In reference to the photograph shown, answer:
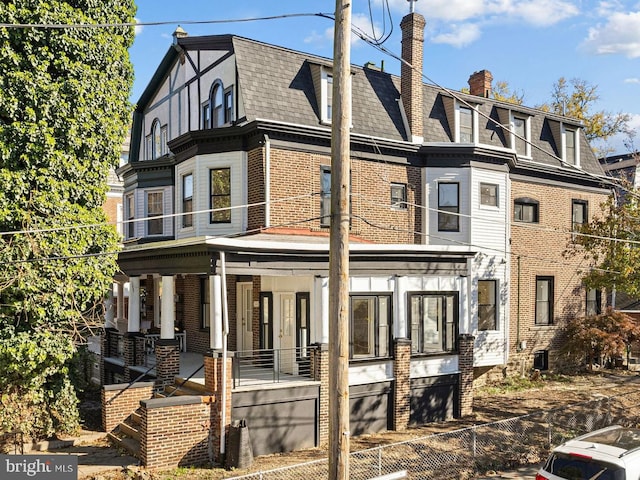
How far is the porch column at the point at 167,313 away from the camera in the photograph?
619 inches

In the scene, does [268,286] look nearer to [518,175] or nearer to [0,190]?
[0,190]

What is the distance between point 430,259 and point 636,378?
42.2 feet

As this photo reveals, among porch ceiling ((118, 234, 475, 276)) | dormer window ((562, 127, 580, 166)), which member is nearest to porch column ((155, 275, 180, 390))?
porch ceiling ((118, 234, 475, 276))

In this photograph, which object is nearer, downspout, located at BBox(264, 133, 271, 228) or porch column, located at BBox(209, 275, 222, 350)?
porch column, located at BBox(209, 275, 222, 350)

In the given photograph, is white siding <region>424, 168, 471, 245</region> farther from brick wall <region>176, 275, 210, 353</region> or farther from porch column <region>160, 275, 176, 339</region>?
porch column <region>160, 275, 176, 339</region>

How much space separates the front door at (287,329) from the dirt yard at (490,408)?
10.6 ft

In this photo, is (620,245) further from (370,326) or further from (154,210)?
(154,210)

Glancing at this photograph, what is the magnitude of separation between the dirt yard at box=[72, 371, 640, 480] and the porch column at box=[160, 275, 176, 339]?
3164 mm

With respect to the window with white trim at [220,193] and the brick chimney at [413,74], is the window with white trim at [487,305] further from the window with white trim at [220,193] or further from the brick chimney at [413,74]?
the window with white trim at [220,193]

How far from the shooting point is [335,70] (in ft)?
30.2

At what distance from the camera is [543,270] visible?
79.3 feet

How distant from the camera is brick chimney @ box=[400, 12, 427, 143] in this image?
69.8 feet

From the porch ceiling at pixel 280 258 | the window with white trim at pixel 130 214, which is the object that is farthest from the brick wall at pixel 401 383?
the window with white trim at pixel 130 214

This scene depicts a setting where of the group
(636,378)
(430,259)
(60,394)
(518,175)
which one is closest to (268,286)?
(430,259)
